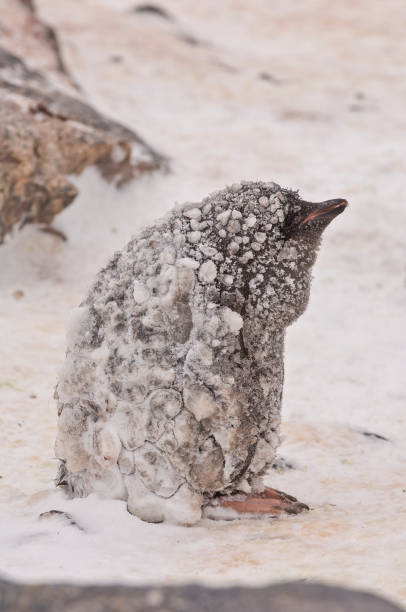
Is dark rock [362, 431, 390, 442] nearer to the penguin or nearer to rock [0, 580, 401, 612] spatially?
the penguin

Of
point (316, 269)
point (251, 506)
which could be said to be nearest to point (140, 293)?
point (251, 506)

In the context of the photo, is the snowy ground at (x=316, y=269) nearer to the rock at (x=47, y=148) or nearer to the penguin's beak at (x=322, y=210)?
the rock at (x=47, y=148)

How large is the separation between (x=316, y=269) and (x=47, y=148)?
222 cm

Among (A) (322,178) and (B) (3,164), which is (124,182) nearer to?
(B) (3,164)

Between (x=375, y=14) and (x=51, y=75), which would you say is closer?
(x=51, y=75)

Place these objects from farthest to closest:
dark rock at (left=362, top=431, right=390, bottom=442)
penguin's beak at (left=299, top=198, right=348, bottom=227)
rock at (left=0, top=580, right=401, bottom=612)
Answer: dark rock at (left=362, top=431, right=390, bottom=442) < penguin's beak at (left=299, top=198, right=348, bottom=227) < rock at (left=0, top=580, right=401, bottom=612)

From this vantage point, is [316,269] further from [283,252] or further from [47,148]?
[283,252]

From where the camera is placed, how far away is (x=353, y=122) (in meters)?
7.73

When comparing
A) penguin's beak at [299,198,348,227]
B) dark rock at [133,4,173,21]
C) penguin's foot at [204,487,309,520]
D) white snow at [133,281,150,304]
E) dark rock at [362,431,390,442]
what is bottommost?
penguin's foot at [204,487,309,520]

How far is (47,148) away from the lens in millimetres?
5383

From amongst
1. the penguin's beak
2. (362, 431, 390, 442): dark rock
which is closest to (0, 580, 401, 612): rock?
the penguin's beak

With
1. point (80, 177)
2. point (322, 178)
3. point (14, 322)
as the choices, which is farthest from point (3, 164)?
point (322, 178)

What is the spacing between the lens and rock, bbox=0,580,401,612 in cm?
104

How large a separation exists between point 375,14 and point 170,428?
976 cm
